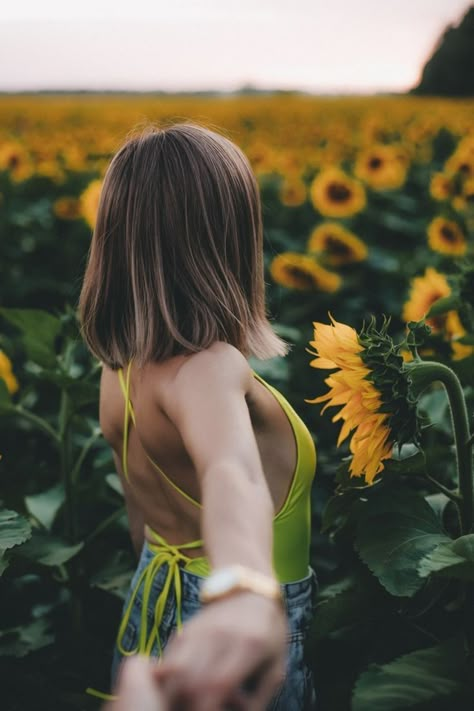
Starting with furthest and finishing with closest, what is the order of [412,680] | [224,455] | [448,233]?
[448,233] < [412,680] < [224,455]

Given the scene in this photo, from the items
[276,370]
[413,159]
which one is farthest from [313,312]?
[413,159]

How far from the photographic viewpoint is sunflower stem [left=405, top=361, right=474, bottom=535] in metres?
1.34

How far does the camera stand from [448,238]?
3.88 metres

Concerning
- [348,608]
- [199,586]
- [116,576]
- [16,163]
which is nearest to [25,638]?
[116,576]

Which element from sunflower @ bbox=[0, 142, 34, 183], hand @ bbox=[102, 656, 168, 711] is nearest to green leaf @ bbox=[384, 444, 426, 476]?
hand @ bbox=[102, 656, 168, 711]

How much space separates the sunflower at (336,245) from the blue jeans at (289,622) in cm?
269

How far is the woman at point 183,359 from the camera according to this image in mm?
1254

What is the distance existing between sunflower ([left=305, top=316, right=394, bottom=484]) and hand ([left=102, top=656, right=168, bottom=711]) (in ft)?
2.57

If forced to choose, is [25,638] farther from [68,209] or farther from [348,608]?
[68,209]

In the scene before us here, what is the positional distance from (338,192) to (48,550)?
139 inches

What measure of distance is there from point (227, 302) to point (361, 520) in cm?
43

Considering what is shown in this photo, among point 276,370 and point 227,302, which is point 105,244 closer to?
point 227,302

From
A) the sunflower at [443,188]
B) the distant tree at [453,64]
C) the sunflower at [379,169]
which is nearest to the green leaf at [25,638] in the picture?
the sunflower at [443,188]

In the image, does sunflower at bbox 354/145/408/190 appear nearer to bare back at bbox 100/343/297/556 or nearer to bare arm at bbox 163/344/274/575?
bare back at bbox 100/343/297/556
